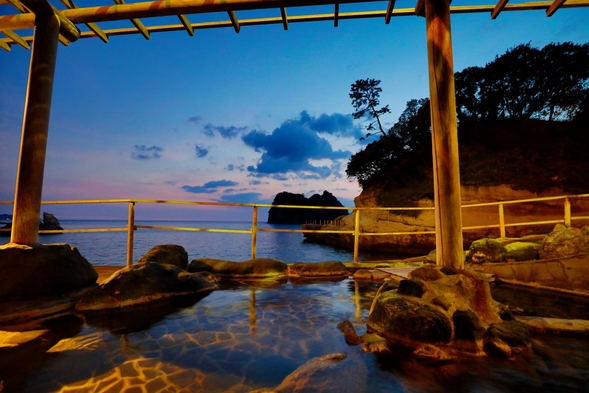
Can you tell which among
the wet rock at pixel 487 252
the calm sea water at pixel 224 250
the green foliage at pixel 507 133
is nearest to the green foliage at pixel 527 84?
the green foliage at pixel 507 133

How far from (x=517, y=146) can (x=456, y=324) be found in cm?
2412

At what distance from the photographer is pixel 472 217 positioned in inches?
715

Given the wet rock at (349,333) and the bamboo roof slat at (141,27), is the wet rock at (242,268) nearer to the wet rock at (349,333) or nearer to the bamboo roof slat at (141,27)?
the wet rock at (349,333)

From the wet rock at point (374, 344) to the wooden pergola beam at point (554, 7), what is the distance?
5.29 m

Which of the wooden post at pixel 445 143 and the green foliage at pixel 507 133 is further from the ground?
the green foliage at pixel 507 133

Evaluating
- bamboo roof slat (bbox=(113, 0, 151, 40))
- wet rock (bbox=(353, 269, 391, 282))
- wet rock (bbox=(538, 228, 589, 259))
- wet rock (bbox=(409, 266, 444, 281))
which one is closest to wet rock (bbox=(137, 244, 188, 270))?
wet rock (bbox=(353, 269, 391, 282))

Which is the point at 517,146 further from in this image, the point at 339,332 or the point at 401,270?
the point at 339,332

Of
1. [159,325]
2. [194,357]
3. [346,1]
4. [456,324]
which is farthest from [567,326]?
[346,1]

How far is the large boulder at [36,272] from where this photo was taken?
3404 mm

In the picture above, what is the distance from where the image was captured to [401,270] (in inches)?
215

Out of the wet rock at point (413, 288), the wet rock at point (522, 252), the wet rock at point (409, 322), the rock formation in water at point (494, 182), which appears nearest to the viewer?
the wet rock at point (409, 322)

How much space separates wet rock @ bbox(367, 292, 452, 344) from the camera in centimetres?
247

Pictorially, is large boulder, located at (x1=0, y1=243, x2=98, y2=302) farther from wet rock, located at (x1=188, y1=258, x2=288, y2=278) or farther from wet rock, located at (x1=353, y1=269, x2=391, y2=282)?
wet rock, located at (x1=353, y1=269, x2=391, y2=282)

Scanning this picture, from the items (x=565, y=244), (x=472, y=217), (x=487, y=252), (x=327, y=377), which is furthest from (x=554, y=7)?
(x=472, y=217)
